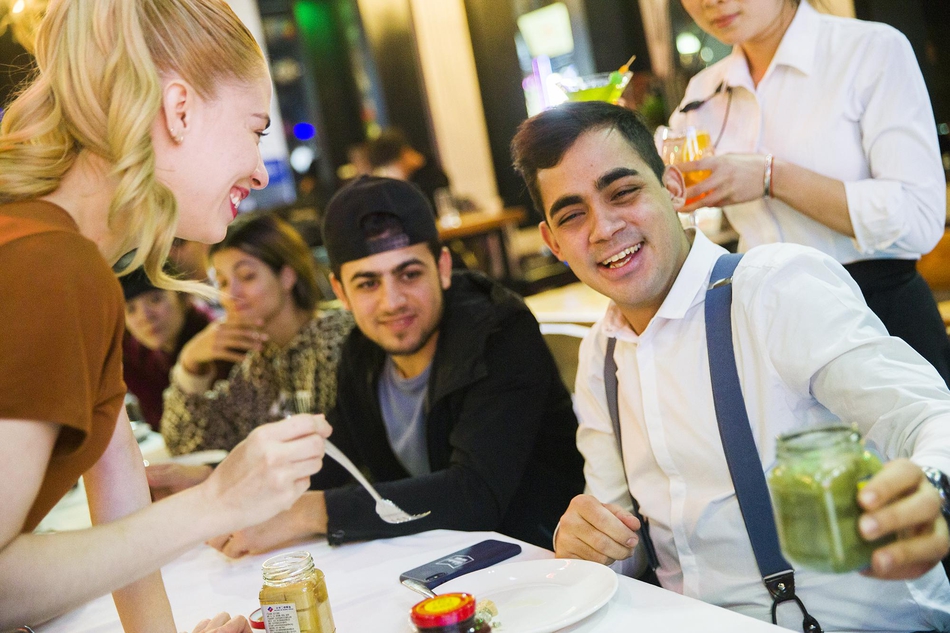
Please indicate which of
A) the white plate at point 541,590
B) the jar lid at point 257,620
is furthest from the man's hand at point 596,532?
the jar lid at point 257,620

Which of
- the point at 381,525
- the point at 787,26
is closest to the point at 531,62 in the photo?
the point at 787,26

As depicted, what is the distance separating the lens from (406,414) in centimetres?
248

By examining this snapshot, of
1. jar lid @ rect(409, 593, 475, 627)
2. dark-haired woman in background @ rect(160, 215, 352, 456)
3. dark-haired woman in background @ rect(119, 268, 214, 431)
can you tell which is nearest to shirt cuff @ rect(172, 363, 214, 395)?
dark-haired woman in background @ rect(160, 215, 352, 456)

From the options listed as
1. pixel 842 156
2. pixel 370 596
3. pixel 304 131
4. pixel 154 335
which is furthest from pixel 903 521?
pixel 304 131

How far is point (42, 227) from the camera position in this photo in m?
1.01

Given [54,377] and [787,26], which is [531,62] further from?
[54,377]

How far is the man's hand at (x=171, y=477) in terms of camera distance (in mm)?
2027

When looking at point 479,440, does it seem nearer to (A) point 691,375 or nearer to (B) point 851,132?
(A) point 691,375

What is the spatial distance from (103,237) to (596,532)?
2.85 ft

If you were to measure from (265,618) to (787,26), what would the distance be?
5.79 ft

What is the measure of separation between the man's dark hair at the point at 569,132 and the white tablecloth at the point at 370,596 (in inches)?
28.6

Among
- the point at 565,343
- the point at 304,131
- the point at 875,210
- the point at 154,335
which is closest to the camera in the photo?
the point at 875,210

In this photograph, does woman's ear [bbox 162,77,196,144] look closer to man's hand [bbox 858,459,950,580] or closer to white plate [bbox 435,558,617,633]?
white plate [bbox 435,558,617,633]

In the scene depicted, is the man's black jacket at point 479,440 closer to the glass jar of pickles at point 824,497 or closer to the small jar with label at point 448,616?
the small jar with label at point 448,616
